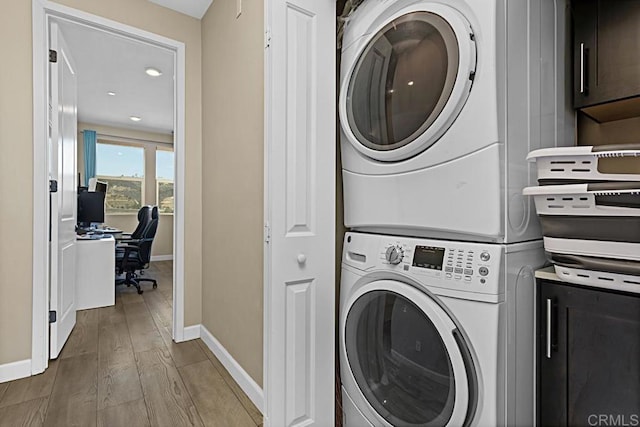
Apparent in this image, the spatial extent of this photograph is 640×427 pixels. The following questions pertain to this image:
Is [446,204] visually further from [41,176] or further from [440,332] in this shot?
[41,176]

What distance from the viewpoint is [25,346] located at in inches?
78.0

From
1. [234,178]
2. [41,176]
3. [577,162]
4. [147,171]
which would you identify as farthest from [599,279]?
[147,171]

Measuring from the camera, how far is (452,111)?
1.00m

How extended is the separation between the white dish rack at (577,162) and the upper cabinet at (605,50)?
50cm

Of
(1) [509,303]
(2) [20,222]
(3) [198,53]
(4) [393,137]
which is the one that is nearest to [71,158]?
(2) [20,222]

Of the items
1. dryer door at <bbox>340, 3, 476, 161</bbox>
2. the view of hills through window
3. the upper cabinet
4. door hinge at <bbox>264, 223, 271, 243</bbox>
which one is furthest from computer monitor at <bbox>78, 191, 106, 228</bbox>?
the upper cabinet

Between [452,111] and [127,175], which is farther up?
[127,175]

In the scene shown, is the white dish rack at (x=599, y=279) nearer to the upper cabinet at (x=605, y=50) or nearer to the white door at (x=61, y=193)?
the upper cabinet at (x=605, y=50)

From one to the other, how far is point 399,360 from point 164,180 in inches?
261

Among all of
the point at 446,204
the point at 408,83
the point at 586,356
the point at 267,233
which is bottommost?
the point at 586,356

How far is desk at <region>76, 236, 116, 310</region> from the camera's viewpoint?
3.14m

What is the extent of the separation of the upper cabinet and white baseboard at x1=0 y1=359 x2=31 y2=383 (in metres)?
3.18

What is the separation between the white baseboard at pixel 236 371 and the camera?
168cm

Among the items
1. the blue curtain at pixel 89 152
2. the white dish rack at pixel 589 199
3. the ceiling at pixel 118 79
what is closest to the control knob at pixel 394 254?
the white dish rack at pixel 589 199
